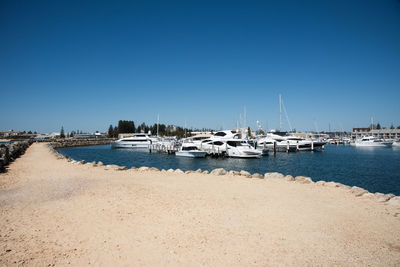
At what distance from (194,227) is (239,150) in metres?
32.2

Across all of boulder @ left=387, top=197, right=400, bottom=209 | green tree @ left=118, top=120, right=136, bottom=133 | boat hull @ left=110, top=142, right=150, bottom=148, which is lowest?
boulder @ left=387, top=197, right=400, bottom=209

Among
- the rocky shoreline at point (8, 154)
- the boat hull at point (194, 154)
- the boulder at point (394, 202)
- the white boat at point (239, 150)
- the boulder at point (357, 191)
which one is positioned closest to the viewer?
the boulder at point (394, 202)

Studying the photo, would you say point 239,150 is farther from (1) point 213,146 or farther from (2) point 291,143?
(2) point 291,143

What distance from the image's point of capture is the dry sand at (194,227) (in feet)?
18.3

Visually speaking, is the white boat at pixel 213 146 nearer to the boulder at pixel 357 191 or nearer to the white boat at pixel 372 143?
the boulder at pixel 357 191

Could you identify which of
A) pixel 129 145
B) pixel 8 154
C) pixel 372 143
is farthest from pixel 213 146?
pixel 372 143

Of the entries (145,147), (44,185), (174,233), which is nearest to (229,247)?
(174,233)

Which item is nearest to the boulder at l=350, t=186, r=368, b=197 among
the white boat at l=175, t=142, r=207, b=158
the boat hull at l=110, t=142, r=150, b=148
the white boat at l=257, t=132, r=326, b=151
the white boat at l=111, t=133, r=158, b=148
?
the white boat at l=175, t=142, r=207, b=158

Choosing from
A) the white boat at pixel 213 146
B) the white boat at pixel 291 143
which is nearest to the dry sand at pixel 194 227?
the white boat at pixel 213 146

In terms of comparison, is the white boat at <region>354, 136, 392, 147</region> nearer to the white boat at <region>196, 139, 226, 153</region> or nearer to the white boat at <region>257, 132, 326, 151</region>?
the white boat at <region>257, 132, 326, 151</region>

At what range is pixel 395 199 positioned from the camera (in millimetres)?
10008

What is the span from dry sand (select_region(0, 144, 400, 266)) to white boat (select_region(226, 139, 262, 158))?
85.3ft

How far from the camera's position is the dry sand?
5.57m

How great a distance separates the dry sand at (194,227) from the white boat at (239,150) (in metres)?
26.0
